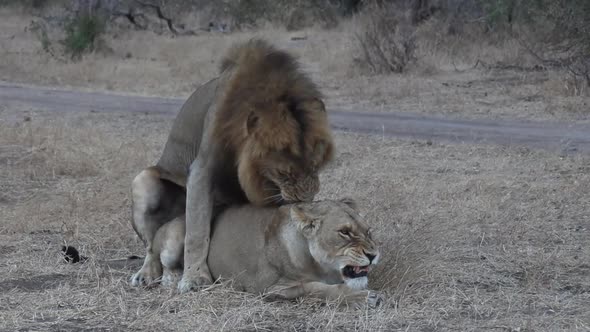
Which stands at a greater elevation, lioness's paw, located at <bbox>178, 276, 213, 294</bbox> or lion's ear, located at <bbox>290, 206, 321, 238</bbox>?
lion's ear, located at <bbox>290, 206, 321, 238</bbox>

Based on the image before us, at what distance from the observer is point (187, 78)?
2056 centimetres

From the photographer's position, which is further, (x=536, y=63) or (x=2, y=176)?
(x=536, y=63)

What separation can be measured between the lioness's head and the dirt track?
6.40 metres

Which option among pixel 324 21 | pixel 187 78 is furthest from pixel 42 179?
pixel 324 21

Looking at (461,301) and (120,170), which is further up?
(461,301)

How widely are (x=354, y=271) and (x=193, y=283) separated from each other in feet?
3.42

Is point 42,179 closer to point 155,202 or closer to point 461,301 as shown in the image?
point 155,202

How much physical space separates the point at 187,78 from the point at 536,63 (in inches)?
259

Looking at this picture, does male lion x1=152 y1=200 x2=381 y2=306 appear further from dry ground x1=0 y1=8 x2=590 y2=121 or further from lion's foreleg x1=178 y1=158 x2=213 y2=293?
dry ground x1=0 y1=8 x2=590 y2=121

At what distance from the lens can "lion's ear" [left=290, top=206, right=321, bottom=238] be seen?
5039 millimetres

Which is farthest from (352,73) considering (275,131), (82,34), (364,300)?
(364,300)

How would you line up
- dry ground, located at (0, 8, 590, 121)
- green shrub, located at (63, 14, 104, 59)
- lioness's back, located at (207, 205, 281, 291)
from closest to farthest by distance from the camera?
→ lioness's back, located at (207, 205, 281, 291), dry ground, located at (0, 8, 590, 121), green shrub, located at (63, 14, 104, 59)

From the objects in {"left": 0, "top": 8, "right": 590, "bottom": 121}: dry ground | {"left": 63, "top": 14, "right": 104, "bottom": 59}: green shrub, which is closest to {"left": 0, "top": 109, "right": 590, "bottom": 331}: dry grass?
{"left": 0, "top": 8, "right": 590, "bottom": 121}: dry ground

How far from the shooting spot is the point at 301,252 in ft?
17.0
